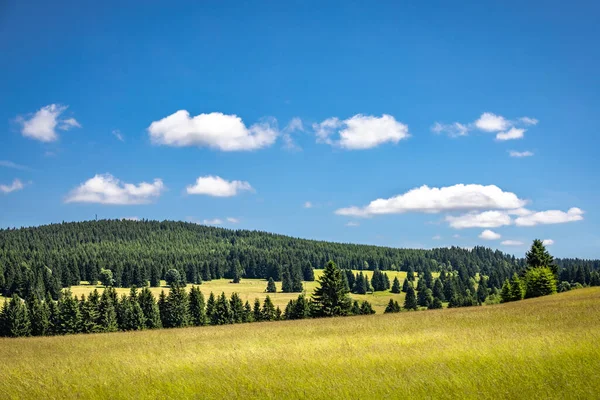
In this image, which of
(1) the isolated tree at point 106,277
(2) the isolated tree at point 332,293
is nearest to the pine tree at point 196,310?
(2) the isolated tree at point 332,293

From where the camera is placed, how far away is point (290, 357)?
45.5 feet

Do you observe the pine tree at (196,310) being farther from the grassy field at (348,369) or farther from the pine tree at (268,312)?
the grassy field at (348,369)

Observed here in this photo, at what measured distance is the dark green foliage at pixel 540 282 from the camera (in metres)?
69.2

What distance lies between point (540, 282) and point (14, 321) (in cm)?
9088

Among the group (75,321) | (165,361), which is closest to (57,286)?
(75,321)

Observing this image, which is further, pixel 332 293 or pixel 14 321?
pixel 14 321

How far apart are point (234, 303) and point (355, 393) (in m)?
84.2

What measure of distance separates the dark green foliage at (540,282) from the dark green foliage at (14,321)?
87.7 m

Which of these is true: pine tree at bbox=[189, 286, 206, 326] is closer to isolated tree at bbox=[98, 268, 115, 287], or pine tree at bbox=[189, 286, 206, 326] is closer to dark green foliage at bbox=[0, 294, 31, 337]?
dark green foliage at bbox=[0, 294, 31, 337]

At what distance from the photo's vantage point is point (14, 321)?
88.4 m

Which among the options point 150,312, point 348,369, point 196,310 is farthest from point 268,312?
point 348,369

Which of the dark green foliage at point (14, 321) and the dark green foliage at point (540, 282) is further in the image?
the dark green foliage at point (14, 321)

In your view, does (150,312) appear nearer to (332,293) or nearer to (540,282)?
(332,293)

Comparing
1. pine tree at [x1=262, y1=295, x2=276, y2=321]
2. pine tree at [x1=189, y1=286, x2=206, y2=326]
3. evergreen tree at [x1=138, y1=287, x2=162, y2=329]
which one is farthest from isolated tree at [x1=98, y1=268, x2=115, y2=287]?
pine tree at [x1=262, y1=295, x2=276, y2=321]
